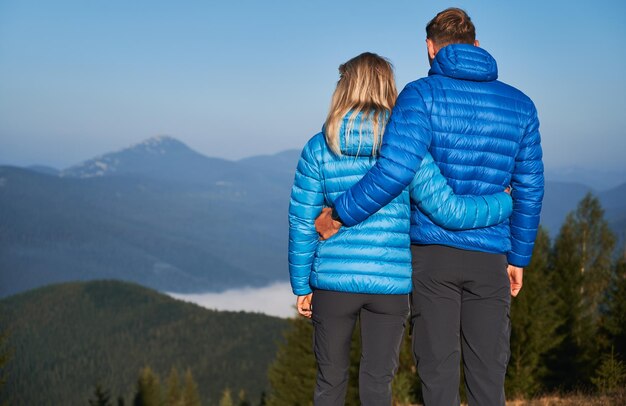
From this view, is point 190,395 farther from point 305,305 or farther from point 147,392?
point 305,305

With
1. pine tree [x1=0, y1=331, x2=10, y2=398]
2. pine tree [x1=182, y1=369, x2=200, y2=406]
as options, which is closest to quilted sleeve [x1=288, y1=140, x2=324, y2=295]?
pine tree [x1=0, y1=331, x2=10, y2=398]

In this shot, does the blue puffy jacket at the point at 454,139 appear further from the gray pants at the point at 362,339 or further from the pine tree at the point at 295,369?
the pine tree at the point at 295,369

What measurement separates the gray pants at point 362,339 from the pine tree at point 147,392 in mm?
92826

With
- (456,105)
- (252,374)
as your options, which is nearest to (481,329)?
(456,105)

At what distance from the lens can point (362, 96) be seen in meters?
4.09

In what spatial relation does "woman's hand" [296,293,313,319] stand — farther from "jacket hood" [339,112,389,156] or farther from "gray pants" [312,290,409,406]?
"jacket hood" [339,112,389,156]

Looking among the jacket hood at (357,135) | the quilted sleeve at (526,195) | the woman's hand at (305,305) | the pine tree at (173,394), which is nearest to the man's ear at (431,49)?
the jacket hood at (357,135)

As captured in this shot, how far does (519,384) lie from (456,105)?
73.7 ft

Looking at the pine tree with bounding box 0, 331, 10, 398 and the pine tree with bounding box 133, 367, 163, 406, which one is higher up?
the pine tree with bounding box 0, 331, 10, 398

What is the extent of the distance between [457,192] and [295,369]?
3233cm

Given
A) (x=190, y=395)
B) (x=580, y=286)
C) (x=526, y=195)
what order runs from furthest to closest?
(x=190, y=395), (x=580, y=286), (x=526, y=195)

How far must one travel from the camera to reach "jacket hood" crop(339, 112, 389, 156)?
4.02 m

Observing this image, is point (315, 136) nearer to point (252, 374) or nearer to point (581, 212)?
point (581, 212)

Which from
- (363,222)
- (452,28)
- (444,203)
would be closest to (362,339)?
(363,222)
